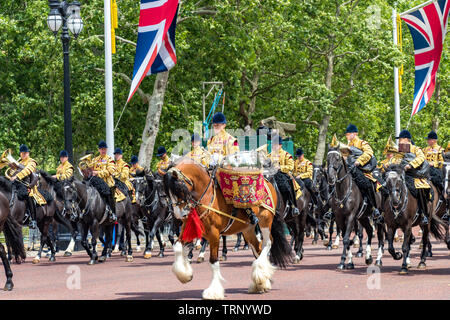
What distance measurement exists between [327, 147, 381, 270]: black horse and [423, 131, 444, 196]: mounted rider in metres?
1.97

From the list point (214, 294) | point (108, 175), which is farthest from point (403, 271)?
point (108, 175)

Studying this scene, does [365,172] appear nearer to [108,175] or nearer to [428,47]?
[108,175]

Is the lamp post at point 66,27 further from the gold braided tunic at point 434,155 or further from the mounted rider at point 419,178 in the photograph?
the mounted rider at point 419,178

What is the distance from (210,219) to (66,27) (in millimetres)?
12743

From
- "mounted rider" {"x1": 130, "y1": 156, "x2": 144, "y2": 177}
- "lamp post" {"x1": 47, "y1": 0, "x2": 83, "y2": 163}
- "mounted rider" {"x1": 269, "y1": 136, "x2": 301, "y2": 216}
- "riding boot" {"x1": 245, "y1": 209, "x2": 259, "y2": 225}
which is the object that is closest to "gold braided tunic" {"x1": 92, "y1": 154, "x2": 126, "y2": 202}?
"mounted rider" {"x1": 130, "y1": 156, "x2": 144, "y2": 177}

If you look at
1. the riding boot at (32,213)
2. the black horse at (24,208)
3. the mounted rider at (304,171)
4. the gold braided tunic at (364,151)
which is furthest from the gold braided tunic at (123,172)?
the gold braided tunic at (364,151)

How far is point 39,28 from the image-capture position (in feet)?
105

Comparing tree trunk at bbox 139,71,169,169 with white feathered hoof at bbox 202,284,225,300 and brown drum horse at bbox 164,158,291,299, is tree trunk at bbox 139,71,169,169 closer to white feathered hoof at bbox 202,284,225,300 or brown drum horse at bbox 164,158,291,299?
brown drum horse at bbox 164,158,291,299

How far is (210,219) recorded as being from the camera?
1285 centimetres

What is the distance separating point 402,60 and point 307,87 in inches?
185

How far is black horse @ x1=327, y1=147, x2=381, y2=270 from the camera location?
1705 cm

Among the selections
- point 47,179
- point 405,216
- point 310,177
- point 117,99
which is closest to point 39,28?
point 117,99

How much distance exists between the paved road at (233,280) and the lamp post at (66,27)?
13.7 feet

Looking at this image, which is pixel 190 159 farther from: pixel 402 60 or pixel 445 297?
pixel 402 60
